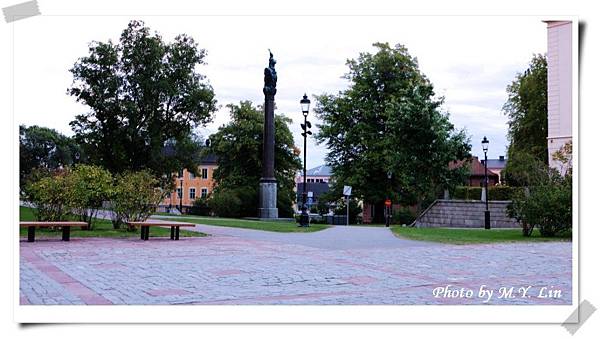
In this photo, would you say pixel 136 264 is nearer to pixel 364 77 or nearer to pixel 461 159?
pixel 461 159

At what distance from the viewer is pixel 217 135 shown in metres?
51.0

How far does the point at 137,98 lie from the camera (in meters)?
22.7

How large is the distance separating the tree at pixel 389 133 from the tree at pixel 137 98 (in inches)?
457

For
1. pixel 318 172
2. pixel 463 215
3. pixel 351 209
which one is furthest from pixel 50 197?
pixel 318 172

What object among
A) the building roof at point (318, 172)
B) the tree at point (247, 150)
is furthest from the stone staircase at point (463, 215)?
the building roof at point (318, 172)

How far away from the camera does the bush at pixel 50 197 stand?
17328 mm

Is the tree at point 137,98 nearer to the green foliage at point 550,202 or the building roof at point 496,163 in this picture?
the green foliage at point 550,202

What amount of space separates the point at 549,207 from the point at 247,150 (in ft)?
110

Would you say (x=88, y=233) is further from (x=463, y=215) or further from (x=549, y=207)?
(x=463, y=215)

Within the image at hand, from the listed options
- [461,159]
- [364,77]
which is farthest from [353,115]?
[461,159]

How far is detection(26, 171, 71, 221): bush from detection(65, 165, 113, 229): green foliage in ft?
0.49

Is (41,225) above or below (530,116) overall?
below

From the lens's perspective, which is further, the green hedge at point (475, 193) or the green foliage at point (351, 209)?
the green hedge at point (475, 193)
